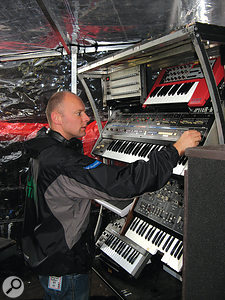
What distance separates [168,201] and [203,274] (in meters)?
0.97

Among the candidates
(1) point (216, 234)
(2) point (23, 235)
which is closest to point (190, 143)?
(1) point (216, 234)

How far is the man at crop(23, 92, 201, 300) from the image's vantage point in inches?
58.5

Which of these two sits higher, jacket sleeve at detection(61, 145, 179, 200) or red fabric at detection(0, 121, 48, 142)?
red fabric at detection(0, 121, 48, 142)

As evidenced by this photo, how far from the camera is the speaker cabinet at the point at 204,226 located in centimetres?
120

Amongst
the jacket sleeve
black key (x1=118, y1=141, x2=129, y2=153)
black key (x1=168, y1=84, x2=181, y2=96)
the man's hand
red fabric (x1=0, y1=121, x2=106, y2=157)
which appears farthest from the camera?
red fabric (x1=0, y1=121, x2=106, y2=157)

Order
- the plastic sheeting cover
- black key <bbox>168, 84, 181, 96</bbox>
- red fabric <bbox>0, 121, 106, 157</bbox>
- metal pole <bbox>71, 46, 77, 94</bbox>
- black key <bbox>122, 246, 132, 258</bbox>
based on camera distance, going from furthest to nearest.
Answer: red fabric <bbox>0, 121, 106, 157</bbox>
metal pole <bbox>71, 46, 77, 94</bbox>
black key <bbox>122, 246, 132, 258</bbox>
black key <bbox>168, 84, 181, 96</bbox>
the plastic sheeting cover

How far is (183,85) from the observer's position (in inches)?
81.2

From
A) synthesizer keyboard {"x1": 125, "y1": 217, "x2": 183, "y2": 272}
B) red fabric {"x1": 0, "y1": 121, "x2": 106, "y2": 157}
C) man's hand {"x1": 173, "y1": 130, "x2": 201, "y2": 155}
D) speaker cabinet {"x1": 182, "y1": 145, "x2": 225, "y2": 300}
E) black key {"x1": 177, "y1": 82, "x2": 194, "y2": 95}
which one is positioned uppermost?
black key {"x1": 177, "y1": 82, "x2": 194, "y2": 95}

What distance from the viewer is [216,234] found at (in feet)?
3.99

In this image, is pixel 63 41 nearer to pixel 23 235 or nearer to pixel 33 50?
pixel 33 50

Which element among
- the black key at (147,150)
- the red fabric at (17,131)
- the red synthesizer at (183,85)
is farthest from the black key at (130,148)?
the red fabric at (17,131)

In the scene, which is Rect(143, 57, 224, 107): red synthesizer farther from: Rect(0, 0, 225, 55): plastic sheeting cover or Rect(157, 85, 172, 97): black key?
Rect(0, 0, 225, 55): plastic sheeting cover

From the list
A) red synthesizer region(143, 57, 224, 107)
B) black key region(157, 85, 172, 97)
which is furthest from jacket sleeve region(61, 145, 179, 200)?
black key region(157, 85, 172, 97)

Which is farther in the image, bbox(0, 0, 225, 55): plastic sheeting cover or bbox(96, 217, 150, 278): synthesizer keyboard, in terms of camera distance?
bbox(96, 217, 150, 278): synthesizer keyboard
